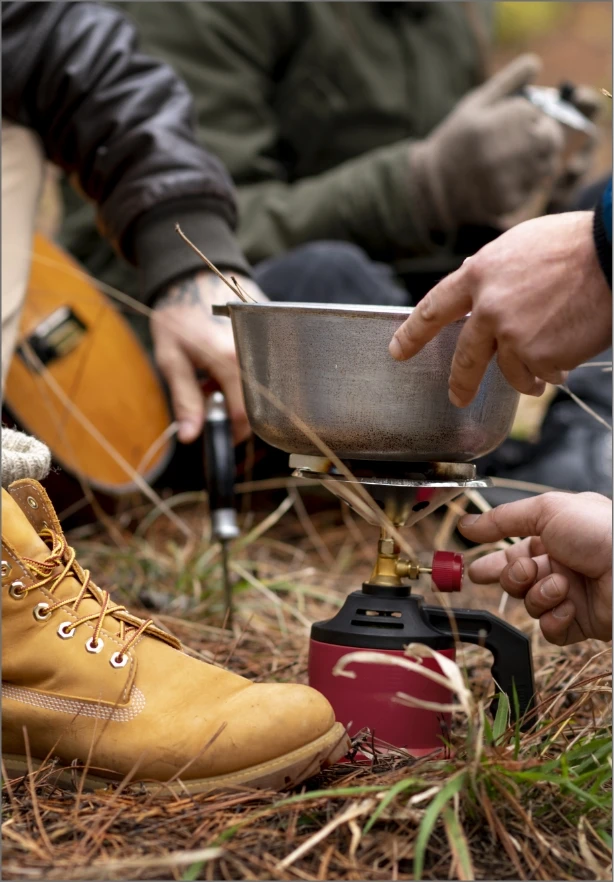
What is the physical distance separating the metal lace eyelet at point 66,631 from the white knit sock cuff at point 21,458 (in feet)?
0.52

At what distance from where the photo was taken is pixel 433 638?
0.95m

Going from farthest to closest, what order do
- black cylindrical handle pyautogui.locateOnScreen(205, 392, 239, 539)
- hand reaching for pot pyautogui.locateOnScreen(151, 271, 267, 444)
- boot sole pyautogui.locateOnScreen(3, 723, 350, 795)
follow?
hand reaching for pot pyautogui.locateOnScreen(151, 271, 267, 444) < black cylindrical handle pyautogui.locateOnScreen(205, 392, 239, 539) < boot sole pyautogui.locateOnScreen(3, 723, 350, 795)

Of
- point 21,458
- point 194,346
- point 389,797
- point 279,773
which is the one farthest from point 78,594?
point 194,346

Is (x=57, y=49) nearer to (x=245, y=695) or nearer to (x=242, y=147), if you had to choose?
(x=242, y=147)

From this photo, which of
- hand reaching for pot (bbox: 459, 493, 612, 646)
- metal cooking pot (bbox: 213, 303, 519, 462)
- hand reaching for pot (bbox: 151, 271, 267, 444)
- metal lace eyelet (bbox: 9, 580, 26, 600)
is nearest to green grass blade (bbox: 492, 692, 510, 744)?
hand reaching for pot (bbox: 459, 493, 612, 646)

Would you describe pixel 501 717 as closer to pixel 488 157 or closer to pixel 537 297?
pixel 537 297

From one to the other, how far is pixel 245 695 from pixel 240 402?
2.43 ft

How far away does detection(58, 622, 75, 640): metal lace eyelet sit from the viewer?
880 mm

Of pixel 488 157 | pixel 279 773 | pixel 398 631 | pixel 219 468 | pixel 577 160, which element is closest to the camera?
pixel 279 773

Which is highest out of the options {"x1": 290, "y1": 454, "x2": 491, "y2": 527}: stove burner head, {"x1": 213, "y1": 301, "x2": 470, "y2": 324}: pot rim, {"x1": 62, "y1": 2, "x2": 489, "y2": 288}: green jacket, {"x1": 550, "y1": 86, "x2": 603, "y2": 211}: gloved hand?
{"x1": 213, "y1": 301, "x2": 470, "y2": 324}: pot rim

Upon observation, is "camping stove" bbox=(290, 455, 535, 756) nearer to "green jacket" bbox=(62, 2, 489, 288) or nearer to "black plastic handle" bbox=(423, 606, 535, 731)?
"black plastic handle" bbox=(423, 606, 535, 731)

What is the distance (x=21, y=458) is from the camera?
3.15 feet

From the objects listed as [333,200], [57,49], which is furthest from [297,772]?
[333,200]

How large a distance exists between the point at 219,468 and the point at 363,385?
0.52m
